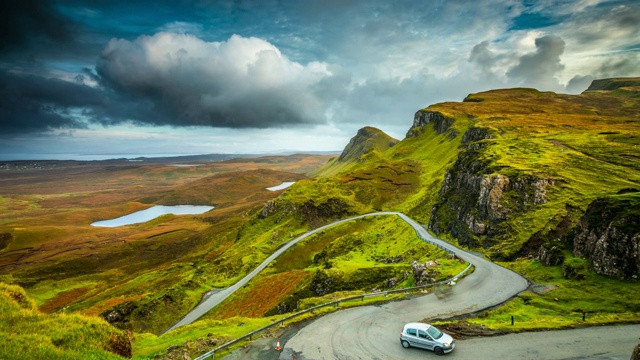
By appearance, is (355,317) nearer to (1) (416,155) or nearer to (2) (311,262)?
(2) (311,262)

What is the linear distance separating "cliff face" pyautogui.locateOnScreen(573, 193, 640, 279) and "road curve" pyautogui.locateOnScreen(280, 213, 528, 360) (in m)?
8.35

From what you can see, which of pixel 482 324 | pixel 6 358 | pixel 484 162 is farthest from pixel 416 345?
pixel 484 162

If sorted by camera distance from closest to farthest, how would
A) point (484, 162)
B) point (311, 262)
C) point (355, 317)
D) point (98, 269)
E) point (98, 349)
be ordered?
point (98, 349) → point (355, 317) → point (484, 162) → point (311, 262) → point (98, 269)

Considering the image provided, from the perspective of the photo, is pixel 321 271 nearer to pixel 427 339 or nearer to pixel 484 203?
pixel 427 339

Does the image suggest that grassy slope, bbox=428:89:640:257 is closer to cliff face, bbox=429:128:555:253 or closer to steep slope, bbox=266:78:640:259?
steep slope, bbox=266:78:640:259

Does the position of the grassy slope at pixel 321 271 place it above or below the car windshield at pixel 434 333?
below

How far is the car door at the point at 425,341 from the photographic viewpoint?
23.9 meters

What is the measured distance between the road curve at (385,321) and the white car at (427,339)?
2.35ft

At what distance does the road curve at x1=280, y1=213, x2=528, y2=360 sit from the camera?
25.7 meters

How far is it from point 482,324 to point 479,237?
124 feet

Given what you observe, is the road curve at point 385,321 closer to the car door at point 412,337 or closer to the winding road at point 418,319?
the winding road at point 418,319

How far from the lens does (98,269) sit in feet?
511

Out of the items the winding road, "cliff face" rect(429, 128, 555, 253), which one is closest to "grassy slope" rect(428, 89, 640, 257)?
"cliff face" rect(429, 128, 555, 253)

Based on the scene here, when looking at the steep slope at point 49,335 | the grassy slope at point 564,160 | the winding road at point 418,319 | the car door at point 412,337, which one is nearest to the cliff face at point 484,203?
the grassy slope at point 564,160
